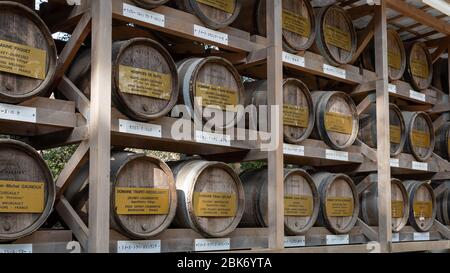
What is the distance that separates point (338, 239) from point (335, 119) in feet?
4.07

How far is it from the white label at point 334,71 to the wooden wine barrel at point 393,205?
1.27 metres

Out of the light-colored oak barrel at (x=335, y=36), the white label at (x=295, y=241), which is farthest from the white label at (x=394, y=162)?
the white label at (x=295, y=241)

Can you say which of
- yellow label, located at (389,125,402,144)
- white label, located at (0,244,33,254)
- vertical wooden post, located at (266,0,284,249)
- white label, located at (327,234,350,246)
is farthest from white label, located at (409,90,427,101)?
white label, located at (0,244,33,254)

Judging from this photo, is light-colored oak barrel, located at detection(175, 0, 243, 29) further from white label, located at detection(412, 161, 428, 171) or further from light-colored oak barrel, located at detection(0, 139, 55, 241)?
white label, located at detection(412, 161, 428, 171)

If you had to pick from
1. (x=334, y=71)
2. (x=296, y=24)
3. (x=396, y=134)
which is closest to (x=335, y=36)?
(x=334, y=71)

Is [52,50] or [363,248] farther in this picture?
[363,248]

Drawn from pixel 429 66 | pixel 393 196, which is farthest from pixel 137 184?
pixel 429 66

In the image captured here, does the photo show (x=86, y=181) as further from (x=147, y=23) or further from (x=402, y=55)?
(x=402, y=55)

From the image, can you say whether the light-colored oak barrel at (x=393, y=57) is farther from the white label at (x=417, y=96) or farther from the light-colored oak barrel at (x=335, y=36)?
the light-colored oak barrel at (x=335, y=36)

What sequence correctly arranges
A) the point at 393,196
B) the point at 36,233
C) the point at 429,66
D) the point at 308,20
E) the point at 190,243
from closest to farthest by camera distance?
the point at 36,233 < the point at 190,243 < the point at 308,20 < the point at 393,196 < the point at 429,66

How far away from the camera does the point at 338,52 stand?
21.6 feet

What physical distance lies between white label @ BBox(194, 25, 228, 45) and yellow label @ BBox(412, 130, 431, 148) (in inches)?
127

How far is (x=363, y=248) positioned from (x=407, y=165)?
138 cm

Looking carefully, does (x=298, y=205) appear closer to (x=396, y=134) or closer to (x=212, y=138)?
(x=212, y=138)
